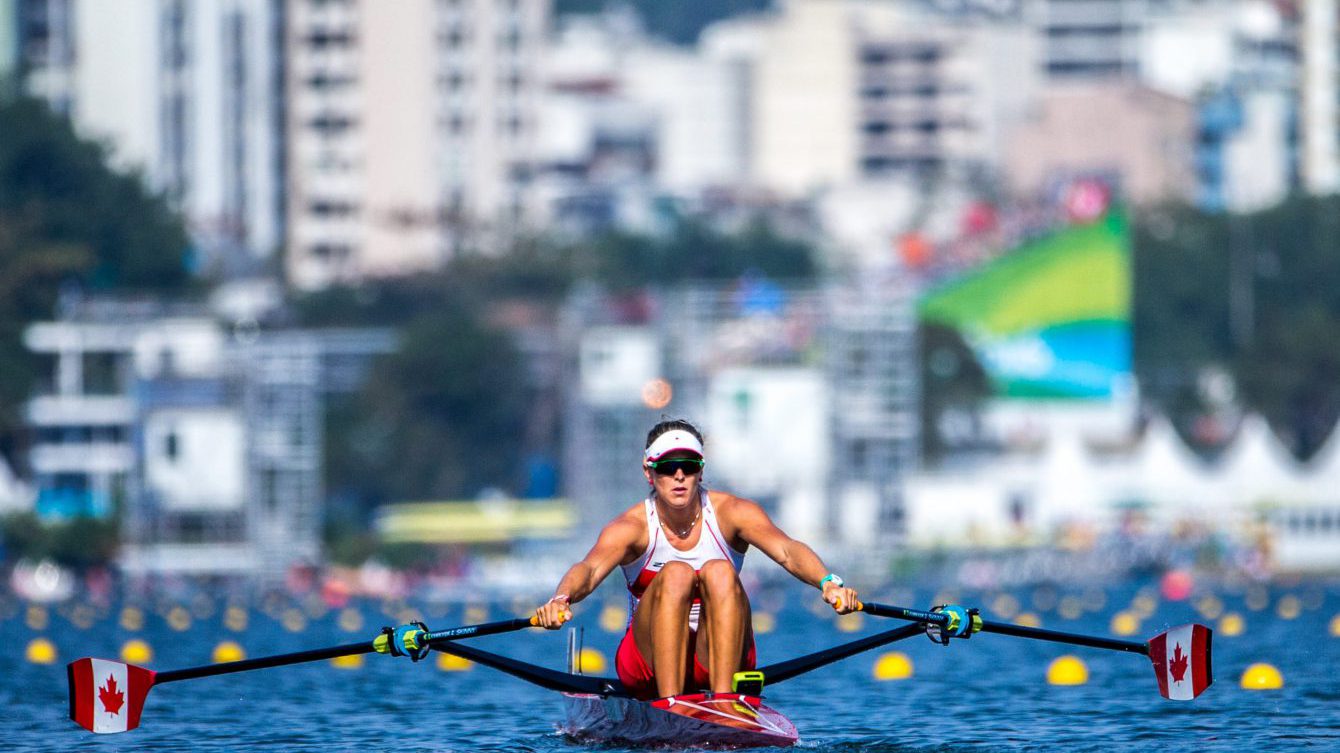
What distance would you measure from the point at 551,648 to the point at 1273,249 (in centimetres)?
10706

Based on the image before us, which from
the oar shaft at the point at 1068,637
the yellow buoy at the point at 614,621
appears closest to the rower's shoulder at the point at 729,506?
the oar shaft at the point at 1068,637

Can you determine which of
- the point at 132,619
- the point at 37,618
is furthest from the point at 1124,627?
the point at 37,618

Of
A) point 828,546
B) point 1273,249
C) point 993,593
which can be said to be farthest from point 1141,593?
point 1273,249

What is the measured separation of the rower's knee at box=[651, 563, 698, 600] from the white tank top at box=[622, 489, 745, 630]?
22 cm

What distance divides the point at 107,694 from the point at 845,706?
7944 millimetres

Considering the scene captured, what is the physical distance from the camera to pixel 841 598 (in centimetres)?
2177

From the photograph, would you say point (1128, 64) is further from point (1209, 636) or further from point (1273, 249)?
point (1209, 636)

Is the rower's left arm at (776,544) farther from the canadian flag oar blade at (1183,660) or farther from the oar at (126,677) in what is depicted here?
the canadian flag oar blade at (1183,660)

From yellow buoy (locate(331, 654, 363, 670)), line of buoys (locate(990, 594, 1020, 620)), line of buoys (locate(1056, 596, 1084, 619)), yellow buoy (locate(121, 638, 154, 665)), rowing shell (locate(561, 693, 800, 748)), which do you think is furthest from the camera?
line of buoys (locate(1056, 596, 1084, 619))

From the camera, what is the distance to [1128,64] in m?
194

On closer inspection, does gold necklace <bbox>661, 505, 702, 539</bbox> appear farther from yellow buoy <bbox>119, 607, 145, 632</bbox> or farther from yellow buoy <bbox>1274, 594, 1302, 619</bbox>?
yellow buoy <bbox>1274, 594, 1302, 619</bbox>

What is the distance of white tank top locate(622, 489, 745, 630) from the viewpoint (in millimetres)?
22281

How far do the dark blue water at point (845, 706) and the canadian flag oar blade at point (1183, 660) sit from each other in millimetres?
459

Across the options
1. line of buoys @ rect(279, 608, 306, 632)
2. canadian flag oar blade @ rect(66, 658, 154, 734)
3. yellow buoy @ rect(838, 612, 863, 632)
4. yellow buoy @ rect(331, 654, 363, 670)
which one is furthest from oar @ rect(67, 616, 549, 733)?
line of buoys @ rect(279, 608, 306, 632)
